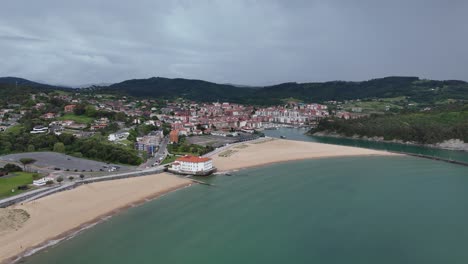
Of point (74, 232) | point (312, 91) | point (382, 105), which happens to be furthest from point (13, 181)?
point (312, 91)

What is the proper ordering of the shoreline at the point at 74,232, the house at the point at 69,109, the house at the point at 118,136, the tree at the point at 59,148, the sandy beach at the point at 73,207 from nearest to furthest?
the shoreline at the point at 74,232 → the sandy beach at the point at 73,207 → the tree at the point at 59,148 → the house at the point at 118,136 → the house at the point at 69,109

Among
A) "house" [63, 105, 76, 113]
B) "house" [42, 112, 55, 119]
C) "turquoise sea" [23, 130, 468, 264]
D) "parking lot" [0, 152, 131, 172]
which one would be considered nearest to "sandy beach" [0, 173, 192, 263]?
"turquoise sea" [23, 130, 468, 264]

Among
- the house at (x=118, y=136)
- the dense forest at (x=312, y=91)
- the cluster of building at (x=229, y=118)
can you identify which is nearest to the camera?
the house at (x=118, y=136)

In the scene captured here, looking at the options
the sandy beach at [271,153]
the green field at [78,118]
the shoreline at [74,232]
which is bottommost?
the sandy beach at [271,153]

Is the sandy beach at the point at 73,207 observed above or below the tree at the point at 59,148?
below

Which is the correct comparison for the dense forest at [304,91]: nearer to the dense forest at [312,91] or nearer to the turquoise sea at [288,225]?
the dense forest at [312,91]

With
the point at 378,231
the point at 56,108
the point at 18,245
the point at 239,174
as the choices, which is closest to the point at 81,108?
the point at 56,108

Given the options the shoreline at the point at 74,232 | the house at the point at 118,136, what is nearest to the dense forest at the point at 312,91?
the house at the point at 118,136
